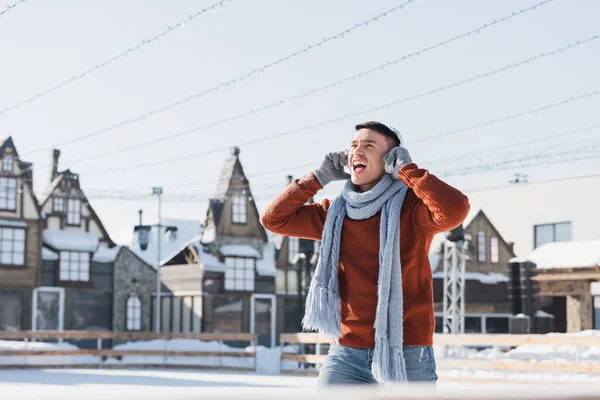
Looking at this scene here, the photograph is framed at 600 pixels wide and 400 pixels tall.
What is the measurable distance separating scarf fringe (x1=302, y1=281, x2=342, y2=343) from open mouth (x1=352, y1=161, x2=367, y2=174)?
490mm

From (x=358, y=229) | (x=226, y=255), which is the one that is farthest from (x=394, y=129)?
(x=226, y=255)

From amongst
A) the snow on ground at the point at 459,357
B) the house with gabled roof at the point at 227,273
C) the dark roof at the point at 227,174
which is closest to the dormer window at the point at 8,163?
the snow on ground at the point at 459,357

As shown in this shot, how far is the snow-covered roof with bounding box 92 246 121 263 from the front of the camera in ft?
112

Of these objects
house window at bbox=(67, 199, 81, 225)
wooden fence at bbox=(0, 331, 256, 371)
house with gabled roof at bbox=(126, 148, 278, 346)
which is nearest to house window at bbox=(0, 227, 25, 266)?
house window at bbox=(67, 199, 81, 225)

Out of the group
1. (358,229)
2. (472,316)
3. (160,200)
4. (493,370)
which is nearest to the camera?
(358,229)

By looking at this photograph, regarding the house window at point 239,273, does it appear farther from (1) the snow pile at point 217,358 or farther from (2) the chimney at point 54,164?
(2) the chimney at point 54,164

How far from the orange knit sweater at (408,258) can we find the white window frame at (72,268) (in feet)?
99.6

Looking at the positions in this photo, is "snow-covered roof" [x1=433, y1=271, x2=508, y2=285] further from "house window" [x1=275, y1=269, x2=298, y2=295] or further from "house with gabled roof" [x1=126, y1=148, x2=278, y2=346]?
"house with gabled roof" [x1=126, y1=148, x2=278, y2=346]

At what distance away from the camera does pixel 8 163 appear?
32.9 m

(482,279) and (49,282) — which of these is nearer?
(49,282)

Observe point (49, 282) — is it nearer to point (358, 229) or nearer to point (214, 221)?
point (214, 221)

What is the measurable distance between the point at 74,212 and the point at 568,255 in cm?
1740

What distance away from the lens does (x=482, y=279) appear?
1533 inches

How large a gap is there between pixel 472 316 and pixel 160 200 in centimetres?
1322
